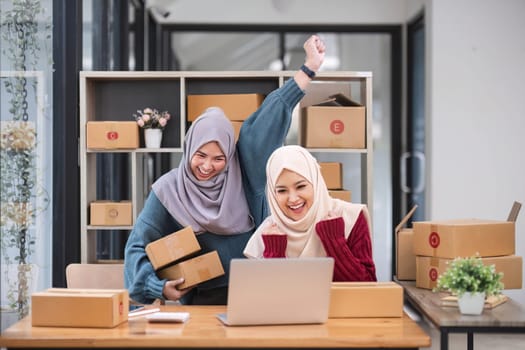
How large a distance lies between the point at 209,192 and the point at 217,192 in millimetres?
36

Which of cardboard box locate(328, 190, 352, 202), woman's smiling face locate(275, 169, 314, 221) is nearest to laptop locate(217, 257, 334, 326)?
woman's smiling face locate(275, 169, 314, 221)

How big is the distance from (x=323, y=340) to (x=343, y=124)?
222cm

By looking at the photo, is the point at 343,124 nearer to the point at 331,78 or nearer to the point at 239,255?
the point at 331,78

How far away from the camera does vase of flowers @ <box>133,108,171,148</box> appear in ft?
15.5

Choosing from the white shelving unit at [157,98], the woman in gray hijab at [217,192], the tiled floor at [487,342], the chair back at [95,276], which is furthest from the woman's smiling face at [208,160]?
the tiled floor at [487,342]

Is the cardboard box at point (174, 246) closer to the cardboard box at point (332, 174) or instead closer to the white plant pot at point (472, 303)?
the white plant pot at point (472, 303)

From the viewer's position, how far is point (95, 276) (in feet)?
12.3

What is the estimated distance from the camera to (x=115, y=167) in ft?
19.3

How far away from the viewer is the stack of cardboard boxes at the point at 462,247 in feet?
11.3

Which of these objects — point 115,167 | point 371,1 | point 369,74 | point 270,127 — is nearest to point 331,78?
point 369,74

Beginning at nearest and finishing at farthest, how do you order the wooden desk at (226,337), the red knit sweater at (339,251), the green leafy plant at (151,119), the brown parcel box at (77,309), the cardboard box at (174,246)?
the wooden desk at (226,337)
the brown parcel box at (77,309)
the red knit sweater at (339,251)
the cardboard box at (174,246)
the green leafy plant at (151,119)

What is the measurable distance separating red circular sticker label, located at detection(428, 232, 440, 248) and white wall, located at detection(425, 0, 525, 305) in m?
2.98

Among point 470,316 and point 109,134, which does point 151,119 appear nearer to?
point 109,134

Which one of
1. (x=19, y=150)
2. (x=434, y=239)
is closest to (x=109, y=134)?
(x=19, y=150)
